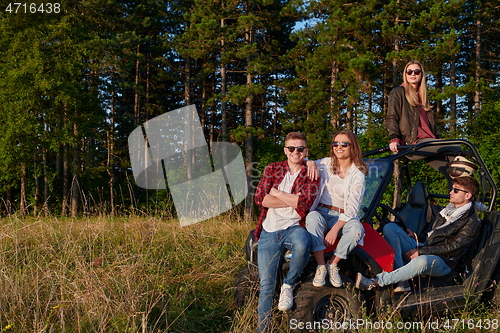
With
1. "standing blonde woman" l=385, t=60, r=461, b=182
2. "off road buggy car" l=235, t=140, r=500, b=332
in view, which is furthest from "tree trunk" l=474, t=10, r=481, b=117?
"off road buggy car" l=235, t=140, r=500, b=332

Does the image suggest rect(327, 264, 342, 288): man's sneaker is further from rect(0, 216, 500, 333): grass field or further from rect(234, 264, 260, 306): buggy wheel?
rect(234, 264, 260, 306): buggy wheel

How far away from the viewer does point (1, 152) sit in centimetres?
1381

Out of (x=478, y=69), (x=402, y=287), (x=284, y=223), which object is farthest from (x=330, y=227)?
(x=478, y=69)

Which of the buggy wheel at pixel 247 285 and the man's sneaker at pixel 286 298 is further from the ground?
the man's sneaker at pixel 286 298

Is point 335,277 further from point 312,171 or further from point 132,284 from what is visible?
point 132,284

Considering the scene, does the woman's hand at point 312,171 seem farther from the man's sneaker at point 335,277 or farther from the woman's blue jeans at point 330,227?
the man's sneaker at point 335,277

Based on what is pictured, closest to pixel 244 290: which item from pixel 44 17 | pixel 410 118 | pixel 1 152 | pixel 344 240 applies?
pixel 344 240

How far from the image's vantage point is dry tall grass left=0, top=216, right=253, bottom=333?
3.46 m

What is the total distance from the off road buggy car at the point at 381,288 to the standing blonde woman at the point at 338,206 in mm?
121

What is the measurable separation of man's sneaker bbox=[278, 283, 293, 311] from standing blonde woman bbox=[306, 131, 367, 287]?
207 millimetres

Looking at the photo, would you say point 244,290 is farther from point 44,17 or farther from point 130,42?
point 130,42

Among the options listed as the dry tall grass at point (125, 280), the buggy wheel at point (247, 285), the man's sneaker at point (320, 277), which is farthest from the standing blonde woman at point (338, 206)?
the dry tall grass at point (125, 280)

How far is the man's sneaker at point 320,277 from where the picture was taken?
3.04 m

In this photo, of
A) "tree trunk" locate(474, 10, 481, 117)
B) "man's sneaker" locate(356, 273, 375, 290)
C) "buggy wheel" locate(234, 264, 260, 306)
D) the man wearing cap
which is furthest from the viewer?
"tree trunk" locate(474, 10, 481, 117)
